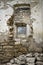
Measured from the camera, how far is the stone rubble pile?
3648 millimetres

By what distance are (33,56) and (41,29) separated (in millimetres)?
845

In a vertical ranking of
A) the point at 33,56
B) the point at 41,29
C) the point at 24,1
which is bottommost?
the point at 33,56

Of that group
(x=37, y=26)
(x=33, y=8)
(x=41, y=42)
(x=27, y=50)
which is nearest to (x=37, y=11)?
(x=33, y=8)

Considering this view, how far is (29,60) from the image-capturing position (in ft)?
12.2

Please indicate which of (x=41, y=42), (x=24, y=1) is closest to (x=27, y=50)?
(x=41, y=42)

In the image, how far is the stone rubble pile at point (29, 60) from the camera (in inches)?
144

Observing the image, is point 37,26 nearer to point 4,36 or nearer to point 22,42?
point 22,42

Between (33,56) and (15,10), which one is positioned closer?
(33,56)

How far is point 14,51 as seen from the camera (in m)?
4.30

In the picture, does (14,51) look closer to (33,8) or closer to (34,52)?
(34,52)

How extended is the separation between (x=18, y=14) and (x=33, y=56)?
4.61 feet

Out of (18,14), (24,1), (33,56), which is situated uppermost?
(24,1)

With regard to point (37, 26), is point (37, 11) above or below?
above

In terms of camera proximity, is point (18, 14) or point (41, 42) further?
point (18, 14)
